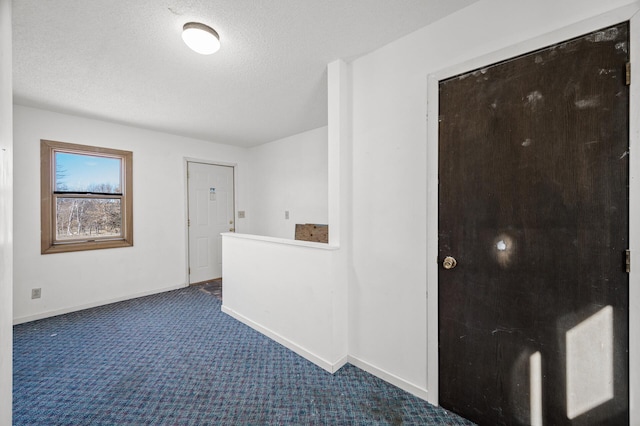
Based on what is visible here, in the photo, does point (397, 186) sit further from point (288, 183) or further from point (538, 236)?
point (288, 183)

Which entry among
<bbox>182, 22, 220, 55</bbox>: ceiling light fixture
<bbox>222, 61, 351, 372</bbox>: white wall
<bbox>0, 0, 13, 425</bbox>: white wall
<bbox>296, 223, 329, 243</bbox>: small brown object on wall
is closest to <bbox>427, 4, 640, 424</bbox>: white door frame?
<bbox>222, 61, 351, 372</bbox>: white wall

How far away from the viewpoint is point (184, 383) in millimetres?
1954

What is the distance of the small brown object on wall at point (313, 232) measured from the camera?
3.72m

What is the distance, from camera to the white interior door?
4371 millimetres

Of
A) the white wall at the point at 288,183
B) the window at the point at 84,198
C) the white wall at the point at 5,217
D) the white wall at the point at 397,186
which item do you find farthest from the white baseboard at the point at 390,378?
the window at the point at 84,198

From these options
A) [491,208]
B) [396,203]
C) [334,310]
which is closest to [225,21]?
[396,203]

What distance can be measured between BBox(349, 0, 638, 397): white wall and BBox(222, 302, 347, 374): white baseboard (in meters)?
0.19

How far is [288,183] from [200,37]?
9.17ft

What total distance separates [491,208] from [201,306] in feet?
11.4

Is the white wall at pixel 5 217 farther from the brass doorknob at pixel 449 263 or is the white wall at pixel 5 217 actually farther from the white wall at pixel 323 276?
the brass doorknob at pixel 449 263

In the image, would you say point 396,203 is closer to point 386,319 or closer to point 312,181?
point 386,319

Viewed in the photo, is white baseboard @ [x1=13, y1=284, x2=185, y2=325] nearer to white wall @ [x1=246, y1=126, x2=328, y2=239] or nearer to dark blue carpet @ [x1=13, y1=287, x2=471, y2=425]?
dark blue carpet @ [x1=13, y1=287, x2=471, y2=425]

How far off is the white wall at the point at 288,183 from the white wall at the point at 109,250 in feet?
2.40

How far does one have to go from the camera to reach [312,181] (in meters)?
4.05
